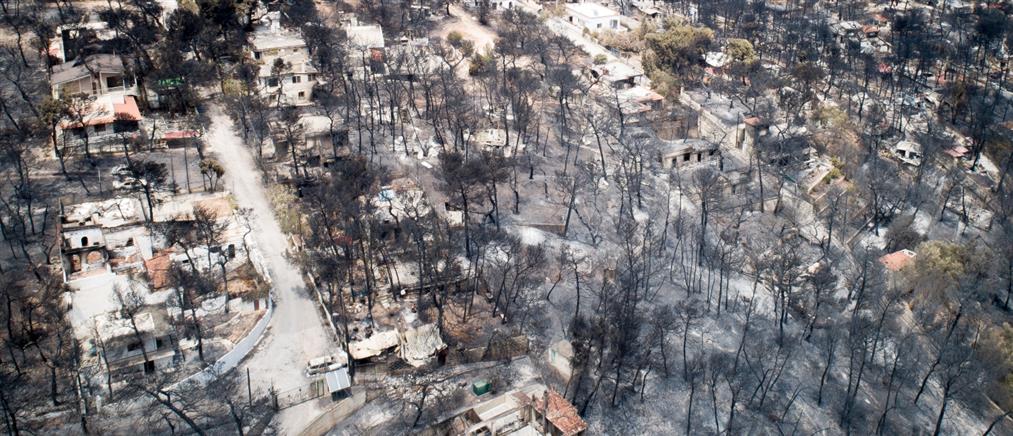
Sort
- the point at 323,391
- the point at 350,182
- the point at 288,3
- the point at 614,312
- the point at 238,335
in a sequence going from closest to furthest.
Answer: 1. the point at 323,391
2. the point at 238,335
3. the point at 614,312
4. the point at 350,182
5. the point at 288,3

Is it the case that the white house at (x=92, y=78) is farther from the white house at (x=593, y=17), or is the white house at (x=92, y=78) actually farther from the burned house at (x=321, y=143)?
the white house at (x=593, y=17)

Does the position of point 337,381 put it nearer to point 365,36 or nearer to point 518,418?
point 518,418

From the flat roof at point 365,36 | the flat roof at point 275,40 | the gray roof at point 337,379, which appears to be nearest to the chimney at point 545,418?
the gray roof at point 337,379

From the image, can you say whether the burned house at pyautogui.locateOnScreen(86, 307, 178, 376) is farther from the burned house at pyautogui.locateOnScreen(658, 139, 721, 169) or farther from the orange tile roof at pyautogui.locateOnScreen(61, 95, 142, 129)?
the burned house at pyautogui.locateOnScreen(658, 139, 721, 169)

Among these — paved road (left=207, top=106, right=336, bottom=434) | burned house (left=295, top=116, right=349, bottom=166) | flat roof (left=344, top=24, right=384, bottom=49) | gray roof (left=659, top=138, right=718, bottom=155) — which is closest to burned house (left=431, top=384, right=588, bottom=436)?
paved road (left=207, top=106, right=336, bottom=434)

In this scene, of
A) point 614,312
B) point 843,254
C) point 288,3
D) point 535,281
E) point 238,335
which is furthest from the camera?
point 288,3

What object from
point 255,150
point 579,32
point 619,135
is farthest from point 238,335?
point 579,32

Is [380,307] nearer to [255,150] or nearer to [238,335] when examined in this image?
[238,335]
